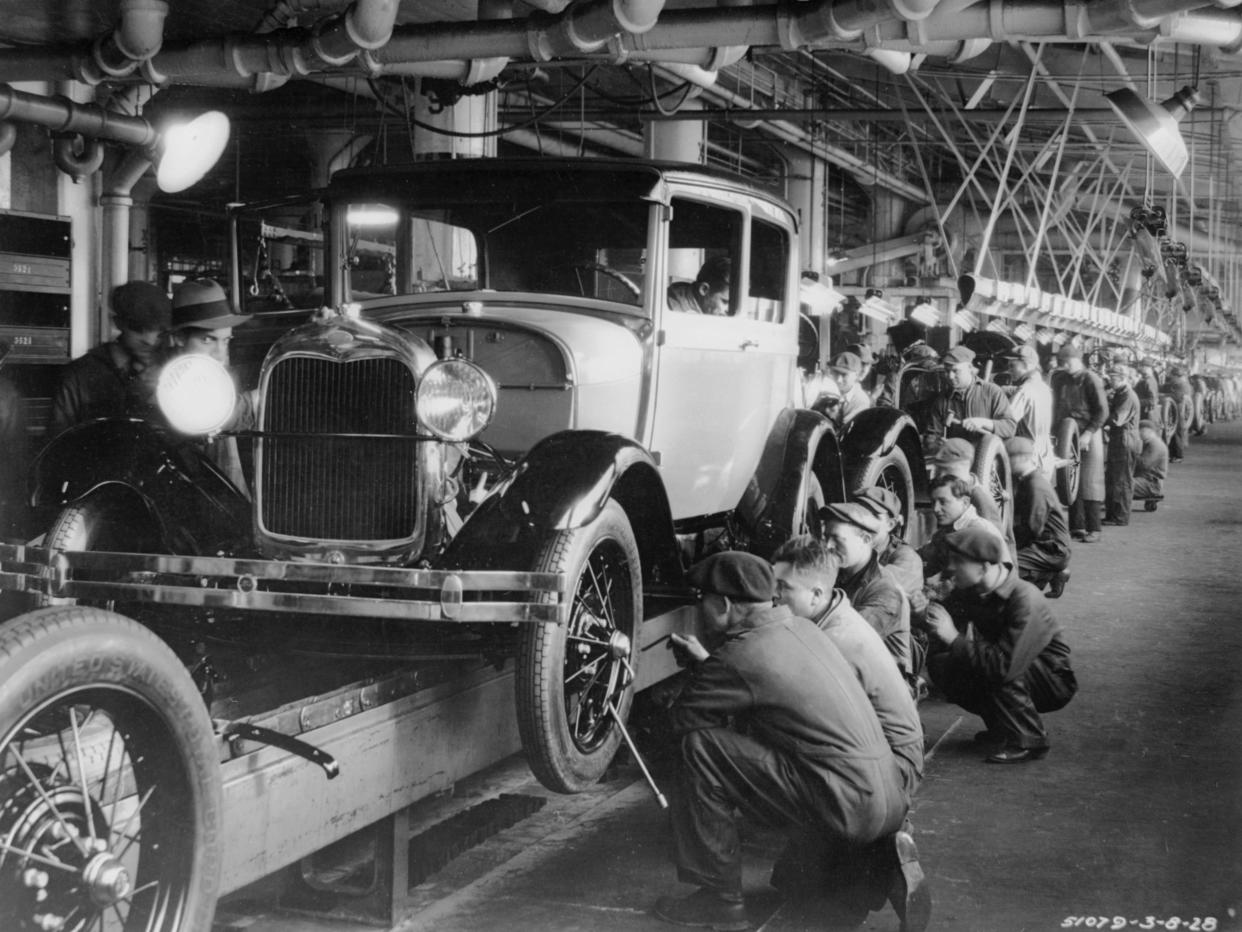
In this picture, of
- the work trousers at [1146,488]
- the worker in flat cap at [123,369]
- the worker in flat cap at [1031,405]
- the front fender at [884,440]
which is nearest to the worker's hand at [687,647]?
the worker in flat cap at [123,369]

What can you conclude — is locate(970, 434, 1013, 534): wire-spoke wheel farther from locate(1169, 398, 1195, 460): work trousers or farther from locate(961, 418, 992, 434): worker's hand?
locate(1169, 398, 1195, 460): work trousers

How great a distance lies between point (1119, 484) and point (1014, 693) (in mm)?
8230

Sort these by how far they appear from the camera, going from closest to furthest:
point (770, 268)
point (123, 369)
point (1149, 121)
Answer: point (123, 369), point (770, 268), point (1149, 121)

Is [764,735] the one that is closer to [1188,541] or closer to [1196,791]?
[1196,791]

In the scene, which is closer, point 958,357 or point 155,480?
point 155,480

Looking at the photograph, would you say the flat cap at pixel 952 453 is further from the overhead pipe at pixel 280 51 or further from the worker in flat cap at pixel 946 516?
the overhead pipe at pixel 280 51

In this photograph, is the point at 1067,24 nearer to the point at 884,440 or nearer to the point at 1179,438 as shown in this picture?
the point at 884,440

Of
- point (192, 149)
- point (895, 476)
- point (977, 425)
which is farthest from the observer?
point (977, 425)

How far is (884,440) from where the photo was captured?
7.58 m

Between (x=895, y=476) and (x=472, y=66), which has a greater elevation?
(x=472, y=66)

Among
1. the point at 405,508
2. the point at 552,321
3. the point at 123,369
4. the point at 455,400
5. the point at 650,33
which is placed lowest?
the point at 405,508

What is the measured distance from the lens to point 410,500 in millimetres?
3887

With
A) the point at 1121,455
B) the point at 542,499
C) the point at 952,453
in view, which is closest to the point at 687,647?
the point at 542,499

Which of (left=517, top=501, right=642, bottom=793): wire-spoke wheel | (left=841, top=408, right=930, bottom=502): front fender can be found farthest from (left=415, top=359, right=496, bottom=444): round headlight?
(left=841, top=408, right=930, bottom=502): front fender
